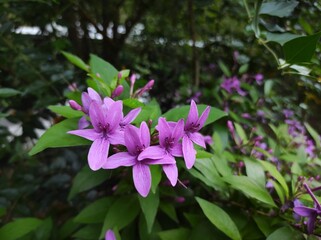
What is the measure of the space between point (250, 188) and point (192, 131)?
0.23m

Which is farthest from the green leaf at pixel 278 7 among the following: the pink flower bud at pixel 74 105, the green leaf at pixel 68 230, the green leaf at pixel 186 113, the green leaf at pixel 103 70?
the green leaf at pixel 68 230

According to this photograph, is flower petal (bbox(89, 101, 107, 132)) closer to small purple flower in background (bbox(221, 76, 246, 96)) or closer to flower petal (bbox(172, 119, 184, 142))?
flower petal (bbox(172, 119, 184, 142))

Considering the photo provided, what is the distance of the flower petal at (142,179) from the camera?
45 centimetres

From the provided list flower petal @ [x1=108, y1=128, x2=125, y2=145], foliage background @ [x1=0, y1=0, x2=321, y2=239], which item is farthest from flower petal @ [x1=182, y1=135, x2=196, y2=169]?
foliage background @ [x1=0, y1=0, x2=321, y2=239]

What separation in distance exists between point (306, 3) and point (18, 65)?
3.33 feet

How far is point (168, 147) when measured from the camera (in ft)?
1.61

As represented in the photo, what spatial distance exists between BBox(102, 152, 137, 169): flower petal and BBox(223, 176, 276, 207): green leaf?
0.26 m

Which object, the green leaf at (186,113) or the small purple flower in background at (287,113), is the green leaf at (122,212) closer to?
the green leaf at (186,113)

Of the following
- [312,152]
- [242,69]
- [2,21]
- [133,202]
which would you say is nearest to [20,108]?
[2,21]

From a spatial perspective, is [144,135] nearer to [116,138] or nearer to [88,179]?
[116,138]

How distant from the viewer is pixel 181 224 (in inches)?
33.4

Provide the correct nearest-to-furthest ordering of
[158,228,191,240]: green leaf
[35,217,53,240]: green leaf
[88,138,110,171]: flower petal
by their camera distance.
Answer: [88,138,110,171]: flower petal → [158,228,191,240]: green leaf → [35,217,53,240]: green leaf

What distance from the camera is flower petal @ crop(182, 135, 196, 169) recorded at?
1.52 feet

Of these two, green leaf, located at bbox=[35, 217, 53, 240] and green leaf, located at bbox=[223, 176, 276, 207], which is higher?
green leaf, located at bbox=[223, 176, 276, 207]
